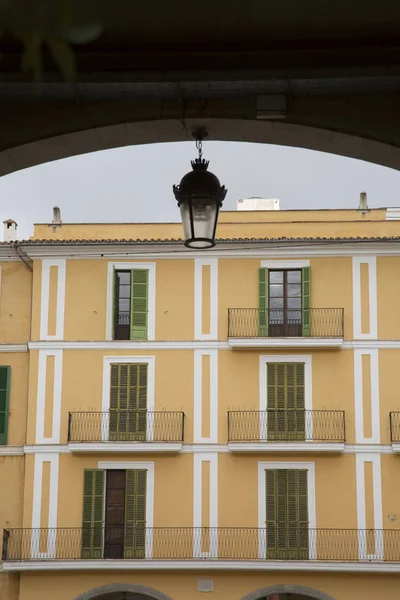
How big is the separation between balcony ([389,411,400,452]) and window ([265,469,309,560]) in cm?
213

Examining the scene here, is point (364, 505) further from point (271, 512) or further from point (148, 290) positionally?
point (148, 290)

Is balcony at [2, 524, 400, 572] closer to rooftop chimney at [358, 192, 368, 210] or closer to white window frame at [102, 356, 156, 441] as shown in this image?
white window frame at [102, 356, 156, 441]

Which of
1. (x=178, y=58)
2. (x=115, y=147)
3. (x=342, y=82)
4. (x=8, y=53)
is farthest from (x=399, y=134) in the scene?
(x=8, y=53)

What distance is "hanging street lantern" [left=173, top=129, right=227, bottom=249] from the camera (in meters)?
4.08

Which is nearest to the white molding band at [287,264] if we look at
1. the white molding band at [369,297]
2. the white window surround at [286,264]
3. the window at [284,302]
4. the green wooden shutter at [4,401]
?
the white window surround at [286,264]

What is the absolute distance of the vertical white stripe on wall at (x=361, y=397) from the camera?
2270 centimetres

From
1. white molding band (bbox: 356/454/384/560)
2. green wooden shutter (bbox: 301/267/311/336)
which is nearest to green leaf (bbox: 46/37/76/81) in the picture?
white molding band (bbox: 356/454/384/560)

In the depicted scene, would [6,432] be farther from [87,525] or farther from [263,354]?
[263,354]

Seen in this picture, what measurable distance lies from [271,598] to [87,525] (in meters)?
4.66

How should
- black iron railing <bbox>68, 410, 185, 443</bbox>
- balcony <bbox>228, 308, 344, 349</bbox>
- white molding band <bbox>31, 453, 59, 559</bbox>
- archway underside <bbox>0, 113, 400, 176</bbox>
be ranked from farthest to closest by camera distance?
balcony <bbox>228, 308, 344, 349</bbox> < black iron railing <bbox>68, 410, 185, 443</bbox> < white molding band <bbox>31, 453, 59, 559</bbox> < archway underside <bbox>0, 113, 400, 176</bbox>

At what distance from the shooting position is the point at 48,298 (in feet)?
78.3

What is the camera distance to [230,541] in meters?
22.0

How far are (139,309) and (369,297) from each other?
18.3 ft

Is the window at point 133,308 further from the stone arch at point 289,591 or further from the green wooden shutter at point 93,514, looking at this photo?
the stone arch at point 289,591
